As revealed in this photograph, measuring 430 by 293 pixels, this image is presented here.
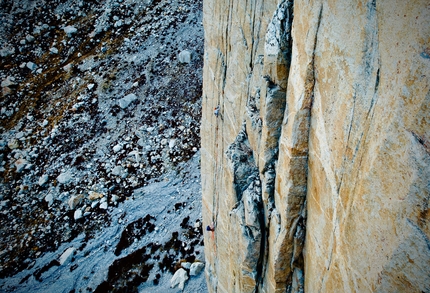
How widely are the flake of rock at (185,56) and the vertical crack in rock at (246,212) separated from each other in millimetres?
23358

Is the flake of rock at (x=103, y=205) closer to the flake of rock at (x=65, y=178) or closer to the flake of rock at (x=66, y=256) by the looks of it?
the flake of rock at (x=66, y=256)

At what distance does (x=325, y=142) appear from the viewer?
605 centimetres

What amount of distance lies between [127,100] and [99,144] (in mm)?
5526

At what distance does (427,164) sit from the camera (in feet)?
12.1

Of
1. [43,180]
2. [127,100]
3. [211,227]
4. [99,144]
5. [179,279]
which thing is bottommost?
[179,279]

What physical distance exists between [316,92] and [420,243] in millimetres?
3437

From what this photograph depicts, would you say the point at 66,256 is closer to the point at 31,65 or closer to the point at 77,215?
the point at 77,215

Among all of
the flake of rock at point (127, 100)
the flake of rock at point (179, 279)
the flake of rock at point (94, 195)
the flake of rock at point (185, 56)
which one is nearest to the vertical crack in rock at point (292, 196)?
the flake of rock at point (179, 279)

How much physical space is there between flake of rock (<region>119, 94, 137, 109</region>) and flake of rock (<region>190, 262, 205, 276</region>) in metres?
17.9

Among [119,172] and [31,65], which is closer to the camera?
[119,172]

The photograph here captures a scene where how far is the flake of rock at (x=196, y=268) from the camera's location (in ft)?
63.7

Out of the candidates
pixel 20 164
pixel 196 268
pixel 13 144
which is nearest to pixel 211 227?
pixel 196 268

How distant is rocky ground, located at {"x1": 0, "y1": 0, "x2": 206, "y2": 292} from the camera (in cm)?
2144

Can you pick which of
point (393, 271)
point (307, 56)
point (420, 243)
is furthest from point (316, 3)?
point (393, 271)
